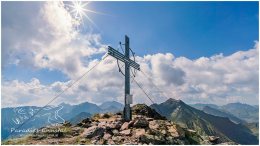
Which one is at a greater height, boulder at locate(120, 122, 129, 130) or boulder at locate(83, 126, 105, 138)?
boulder at locate(120, 122, 129, 130)

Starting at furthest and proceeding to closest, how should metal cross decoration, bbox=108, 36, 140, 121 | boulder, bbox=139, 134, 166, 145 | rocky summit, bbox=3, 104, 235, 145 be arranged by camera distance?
metal cross decoration, bbox=108, 36, 140, 121 → boulder, bbox=139, 134, 166, 145 → rocky summit, bbox=3, 104, 235, 145

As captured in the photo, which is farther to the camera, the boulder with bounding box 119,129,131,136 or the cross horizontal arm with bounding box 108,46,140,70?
the cross horizontal arm with bounding box 108,46,140,70

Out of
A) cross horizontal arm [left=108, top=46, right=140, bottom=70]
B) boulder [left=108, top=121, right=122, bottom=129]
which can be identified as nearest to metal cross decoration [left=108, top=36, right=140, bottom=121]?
cross horizontal arm [left=108, top=46, right=140, bottom=70]

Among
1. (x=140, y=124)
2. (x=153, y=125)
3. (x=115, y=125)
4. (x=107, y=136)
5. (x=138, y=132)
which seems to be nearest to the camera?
(x=107, y=136)

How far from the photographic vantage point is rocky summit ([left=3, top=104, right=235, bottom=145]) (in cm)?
2766

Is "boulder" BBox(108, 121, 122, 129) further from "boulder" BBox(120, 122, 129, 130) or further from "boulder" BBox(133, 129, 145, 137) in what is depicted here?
"boulder" BBox(133, 129, 145, 137)

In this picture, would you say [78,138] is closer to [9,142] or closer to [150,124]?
[9,142]

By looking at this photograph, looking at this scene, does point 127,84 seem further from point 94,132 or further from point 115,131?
point 94,132

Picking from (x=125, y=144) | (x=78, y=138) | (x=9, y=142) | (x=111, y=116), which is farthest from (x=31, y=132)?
(x=111, y=116)

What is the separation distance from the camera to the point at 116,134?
1171 inches

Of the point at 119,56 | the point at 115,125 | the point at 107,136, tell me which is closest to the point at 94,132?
the point at 107,136

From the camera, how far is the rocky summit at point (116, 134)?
2766cm

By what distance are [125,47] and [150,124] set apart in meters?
9.68

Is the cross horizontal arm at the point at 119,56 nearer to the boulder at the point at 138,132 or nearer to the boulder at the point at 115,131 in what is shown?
the boulder at the point at 115,131
